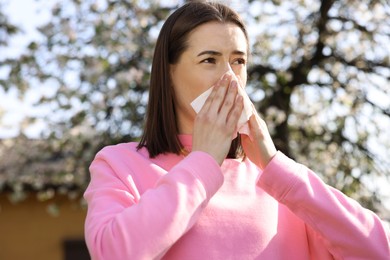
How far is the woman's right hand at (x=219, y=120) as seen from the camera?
208cm

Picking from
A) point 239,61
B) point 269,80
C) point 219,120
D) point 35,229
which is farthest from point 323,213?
point 35,229

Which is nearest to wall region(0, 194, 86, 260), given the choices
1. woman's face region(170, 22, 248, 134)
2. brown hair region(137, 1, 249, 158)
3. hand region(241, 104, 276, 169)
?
brown hair region(137, 1, 249, 158)

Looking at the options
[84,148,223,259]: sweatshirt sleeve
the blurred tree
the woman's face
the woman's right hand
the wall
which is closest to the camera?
[84,148,223,259]: sweatshirt sleeve

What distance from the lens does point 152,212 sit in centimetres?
193

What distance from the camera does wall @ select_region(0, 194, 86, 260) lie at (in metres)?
11.4

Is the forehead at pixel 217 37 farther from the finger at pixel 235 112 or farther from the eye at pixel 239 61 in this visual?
the finger at pixel 235 112

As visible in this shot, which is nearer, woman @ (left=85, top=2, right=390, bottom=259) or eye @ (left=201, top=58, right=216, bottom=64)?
woman @ (left=85, top=2, right=390, bottom=259)

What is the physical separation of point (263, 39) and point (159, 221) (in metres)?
5.61

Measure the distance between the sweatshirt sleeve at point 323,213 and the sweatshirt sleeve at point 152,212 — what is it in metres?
0.17

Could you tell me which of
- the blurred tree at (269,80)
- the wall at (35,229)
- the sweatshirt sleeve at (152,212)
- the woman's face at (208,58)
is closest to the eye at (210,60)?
the woman's face at (208,58)

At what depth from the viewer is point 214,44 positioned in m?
2.21

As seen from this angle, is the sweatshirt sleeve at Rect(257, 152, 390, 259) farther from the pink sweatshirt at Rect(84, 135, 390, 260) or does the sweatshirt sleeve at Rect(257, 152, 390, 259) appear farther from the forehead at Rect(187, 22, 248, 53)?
the forehead at Rect(187, 22, 248, 53)

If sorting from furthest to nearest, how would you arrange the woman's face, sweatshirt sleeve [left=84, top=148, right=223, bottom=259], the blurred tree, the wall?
1. the wall
2. the blurred tree
3. the woman's face
4. sweatshirt sleeve [left=84, top=148, right=223, bottom=259]

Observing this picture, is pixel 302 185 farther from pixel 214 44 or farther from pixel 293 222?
pixel 214 44
